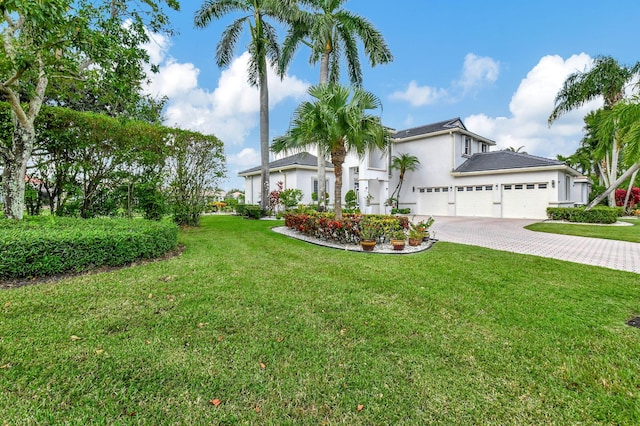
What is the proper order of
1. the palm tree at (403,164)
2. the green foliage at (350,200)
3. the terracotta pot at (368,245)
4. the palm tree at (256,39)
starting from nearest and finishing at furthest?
1. the terracotta pot at (368,245)
2. the palm tree at (256,39)
3. the green foliage at (350,200)
4. the palm tree at (403,164)

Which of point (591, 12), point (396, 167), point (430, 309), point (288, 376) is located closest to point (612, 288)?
point (430, 309)

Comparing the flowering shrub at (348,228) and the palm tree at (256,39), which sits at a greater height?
the palm tree at (256,39)

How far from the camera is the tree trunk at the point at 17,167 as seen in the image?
693cm

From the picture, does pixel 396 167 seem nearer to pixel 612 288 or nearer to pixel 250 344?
pixel 612 288

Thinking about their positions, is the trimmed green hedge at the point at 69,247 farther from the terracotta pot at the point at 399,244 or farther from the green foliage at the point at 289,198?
the green foliage at the point at 289,198

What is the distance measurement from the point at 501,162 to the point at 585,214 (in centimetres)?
594

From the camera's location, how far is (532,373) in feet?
8.72

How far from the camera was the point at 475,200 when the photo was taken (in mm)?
20562

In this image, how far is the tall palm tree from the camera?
19359 mm

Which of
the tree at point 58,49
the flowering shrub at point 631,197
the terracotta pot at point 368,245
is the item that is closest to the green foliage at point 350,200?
the terracotta pot at point 368,245

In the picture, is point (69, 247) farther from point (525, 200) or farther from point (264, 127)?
point (525, 200)

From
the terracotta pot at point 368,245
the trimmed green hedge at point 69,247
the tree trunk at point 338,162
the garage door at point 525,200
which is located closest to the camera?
the trimmed green hedge at point 69,247

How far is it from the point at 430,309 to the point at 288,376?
7.90 ft

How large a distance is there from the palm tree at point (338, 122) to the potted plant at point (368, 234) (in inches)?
52.3
